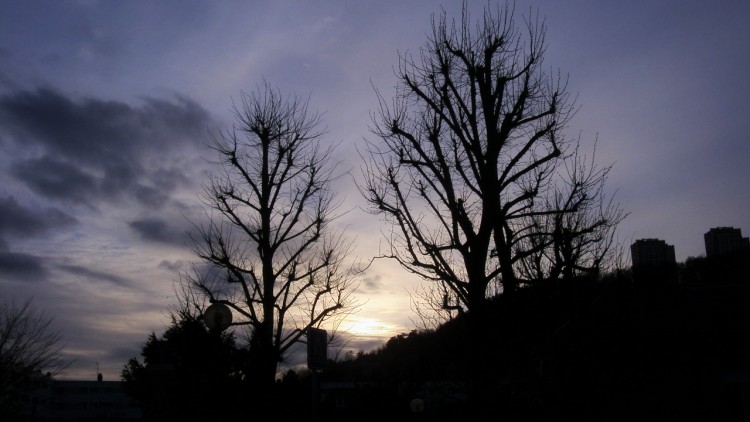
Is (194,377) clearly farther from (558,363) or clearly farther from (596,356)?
(596,356)

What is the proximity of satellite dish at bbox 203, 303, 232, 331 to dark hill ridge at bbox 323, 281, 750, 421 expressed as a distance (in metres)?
4.83

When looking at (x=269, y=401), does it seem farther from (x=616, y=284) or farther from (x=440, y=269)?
(x=616, y=284)

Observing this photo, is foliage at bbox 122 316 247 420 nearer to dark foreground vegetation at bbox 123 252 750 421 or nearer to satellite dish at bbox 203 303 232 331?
dark foreground vegetation at bbox 123 252 750 421

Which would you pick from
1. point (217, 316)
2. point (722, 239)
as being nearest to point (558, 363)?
point (217, 316)

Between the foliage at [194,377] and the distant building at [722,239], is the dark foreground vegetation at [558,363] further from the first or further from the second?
the distant building at [722,239]

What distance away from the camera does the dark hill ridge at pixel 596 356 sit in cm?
1305

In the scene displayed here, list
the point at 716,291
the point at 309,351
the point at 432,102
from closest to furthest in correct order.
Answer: the point at 309,351 → the point at 432,102 → the point at 716,291

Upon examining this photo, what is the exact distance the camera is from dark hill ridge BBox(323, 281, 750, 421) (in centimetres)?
1305

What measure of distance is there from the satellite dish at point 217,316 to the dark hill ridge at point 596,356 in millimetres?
4831

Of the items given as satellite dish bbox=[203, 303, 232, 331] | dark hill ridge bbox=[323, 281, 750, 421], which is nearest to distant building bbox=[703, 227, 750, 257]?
dark hill ridge bbox=[323, 281, 750, 421]

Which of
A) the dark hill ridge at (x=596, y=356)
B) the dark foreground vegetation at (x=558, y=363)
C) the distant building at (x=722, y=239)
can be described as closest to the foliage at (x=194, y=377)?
the dark foreground vegetation at (x=558, y=363)

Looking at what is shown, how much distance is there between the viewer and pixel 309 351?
972cm

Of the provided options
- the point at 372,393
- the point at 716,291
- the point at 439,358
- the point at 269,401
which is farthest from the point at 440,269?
the point at 716,291

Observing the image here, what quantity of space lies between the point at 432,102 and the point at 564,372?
6769 millimetres
